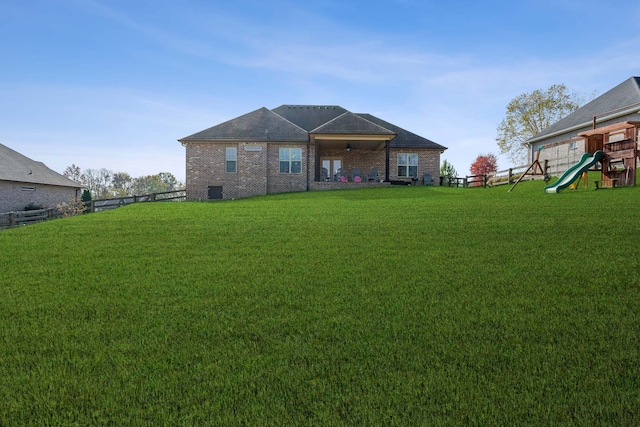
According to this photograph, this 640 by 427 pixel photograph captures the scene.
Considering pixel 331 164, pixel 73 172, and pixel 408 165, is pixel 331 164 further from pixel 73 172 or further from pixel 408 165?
pixel 73 172

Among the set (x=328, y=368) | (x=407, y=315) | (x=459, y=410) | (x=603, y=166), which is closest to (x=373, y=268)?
(x=407, y=315)

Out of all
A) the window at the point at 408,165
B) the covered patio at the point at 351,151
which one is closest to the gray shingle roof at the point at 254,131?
the covered patio at the point at 351,151

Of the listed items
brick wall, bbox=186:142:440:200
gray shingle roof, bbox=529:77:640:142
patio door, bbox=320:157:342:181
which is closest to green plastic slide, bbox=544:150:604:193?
gray shingle roof, bbox=529:77:640:142

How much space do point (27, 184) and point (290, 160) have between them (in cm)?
2139

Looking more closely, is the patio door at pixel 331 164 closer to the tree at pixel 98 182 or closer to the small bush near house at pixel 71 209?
the small bush near house at pixel 71 209

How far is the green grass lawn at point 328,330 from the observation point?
2.77 meters

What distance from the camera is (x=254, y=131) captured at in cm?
2505

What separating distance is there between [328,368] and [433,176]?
2441 cm

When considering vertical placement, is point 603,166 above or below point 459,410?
above

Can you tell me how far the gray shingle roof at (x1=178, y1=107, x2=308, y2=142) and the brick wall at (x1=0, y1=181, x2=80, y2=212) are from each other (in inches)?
578

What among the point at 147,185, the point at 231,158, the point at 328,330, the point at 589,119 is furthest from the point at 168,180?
the point at 328,330

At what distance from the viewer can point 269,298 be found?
477 cm

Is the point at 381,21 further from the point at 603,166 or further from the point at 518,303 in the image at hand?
the point at 518,303

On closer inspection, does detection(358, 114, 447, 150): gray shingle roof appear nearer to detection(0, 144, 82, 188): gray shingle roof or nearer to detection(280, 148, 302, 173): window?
detection(280, 148, 302, 173): window
